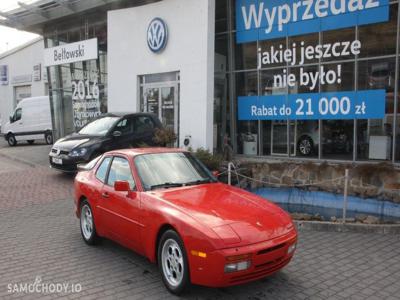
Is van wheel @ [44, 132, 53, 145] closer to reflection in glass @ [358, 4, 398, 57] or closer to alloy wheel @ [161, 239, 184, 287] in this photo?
reflection in glass @ [358, 4, 398, 57]

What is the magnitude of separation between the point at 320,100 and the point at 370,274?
27.9 feet

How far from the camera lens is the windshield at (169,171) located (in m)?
5.48

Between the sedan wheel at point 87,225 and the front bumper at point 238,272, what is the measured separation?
254 centimetres

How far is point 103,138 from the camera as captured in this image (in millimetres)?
12094

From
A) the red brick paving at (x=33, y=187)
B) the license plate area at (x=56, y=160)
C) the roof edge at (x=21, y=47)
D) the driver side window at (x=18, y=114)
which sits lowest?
the red brick paving at (x=33, y=187)

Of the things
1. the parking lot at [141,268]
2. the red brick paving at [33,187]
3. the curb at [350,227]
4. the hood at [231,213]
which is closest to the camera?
the hood at [231,213]

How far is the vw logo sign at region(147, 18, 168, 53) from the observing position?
1515 centimetres

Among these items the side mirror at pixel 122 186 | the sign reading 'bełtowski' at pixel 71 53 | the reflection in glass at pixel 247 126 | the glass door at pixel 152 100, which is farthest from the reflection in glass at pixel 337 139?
the sign reading 'bełtowski' at pixel 71 53

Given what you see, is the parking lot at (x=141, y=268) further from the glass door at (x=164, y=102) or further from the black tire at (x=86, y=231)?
the glass door at (x=164, y=102)

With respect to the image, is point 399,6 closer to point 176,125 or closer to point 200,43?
point 200,43

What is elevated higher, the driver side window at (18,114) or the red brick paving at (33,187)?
the driver side window at (18,114)

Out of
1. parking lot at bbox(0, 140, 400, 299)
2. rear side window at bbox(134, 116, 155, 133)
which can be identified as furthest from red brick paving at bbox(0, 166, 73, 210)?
rear side window at bbox(134, 116, 155, 133)

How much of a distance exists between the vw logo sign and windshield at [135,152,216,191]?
9829 millimetres

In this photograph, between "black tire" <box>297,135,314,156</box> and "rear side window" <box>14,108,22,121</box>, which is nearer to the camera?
"black tire" <box>297,135,314,156</box>
